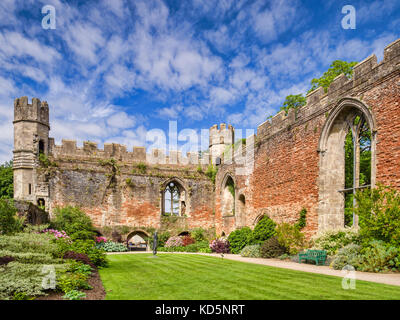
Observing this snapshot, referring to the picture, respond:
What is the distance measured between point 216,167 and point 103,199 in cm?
839

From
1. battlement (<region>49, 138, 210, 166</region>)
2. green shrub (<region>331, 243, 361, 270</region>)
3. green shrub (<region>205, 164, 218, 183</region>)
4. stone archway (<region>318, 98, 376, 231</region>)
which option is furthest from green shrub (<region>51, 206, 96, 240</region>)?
green shrub (<region>331, 243, 361, 270</region>)

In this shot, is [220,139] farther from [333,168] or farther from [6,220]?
[6,220]

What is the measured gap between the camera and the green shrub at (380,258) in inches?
303

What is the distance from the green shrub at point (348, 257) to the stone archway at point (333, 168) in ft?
8.22

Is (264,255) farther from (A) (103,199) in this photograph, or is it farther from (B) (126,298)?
(A) (103,199)

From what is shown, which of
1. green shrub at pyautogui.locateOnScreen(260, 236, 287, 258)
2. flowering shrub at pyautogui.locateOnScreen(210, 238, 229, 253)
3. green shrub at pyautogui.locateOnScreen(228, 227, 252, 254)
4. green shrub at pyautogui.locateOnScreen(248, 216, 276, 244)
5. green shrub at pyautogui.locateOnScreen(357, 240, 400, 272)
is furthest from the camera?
flowering shrub at pyautogui.locateOnScreen(210, 238, 229, 253)

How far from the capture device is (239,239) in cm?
1686

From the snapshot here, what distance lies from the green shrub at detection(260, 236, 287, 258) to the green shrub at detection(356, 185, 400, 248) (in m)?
4.06

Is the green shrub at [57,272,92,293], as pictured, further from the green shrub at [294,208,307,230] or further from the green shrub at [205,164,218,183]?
the green shrub at [205,164,218,183]

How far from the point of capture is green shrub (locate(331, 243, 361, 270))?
845cm

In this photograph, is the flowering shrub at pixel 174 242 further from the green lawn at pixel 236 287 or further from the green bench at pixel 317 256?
the green lawn at pixel 236 287

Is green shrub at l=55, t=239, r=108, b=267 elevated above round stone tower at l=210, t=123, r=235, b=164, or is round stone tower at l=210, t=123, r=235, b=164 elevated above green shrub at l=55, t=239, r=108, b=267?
round stone tower at l=210, t=123, r=235, b=164

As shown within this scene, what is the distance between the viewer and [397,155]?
8852 mm
